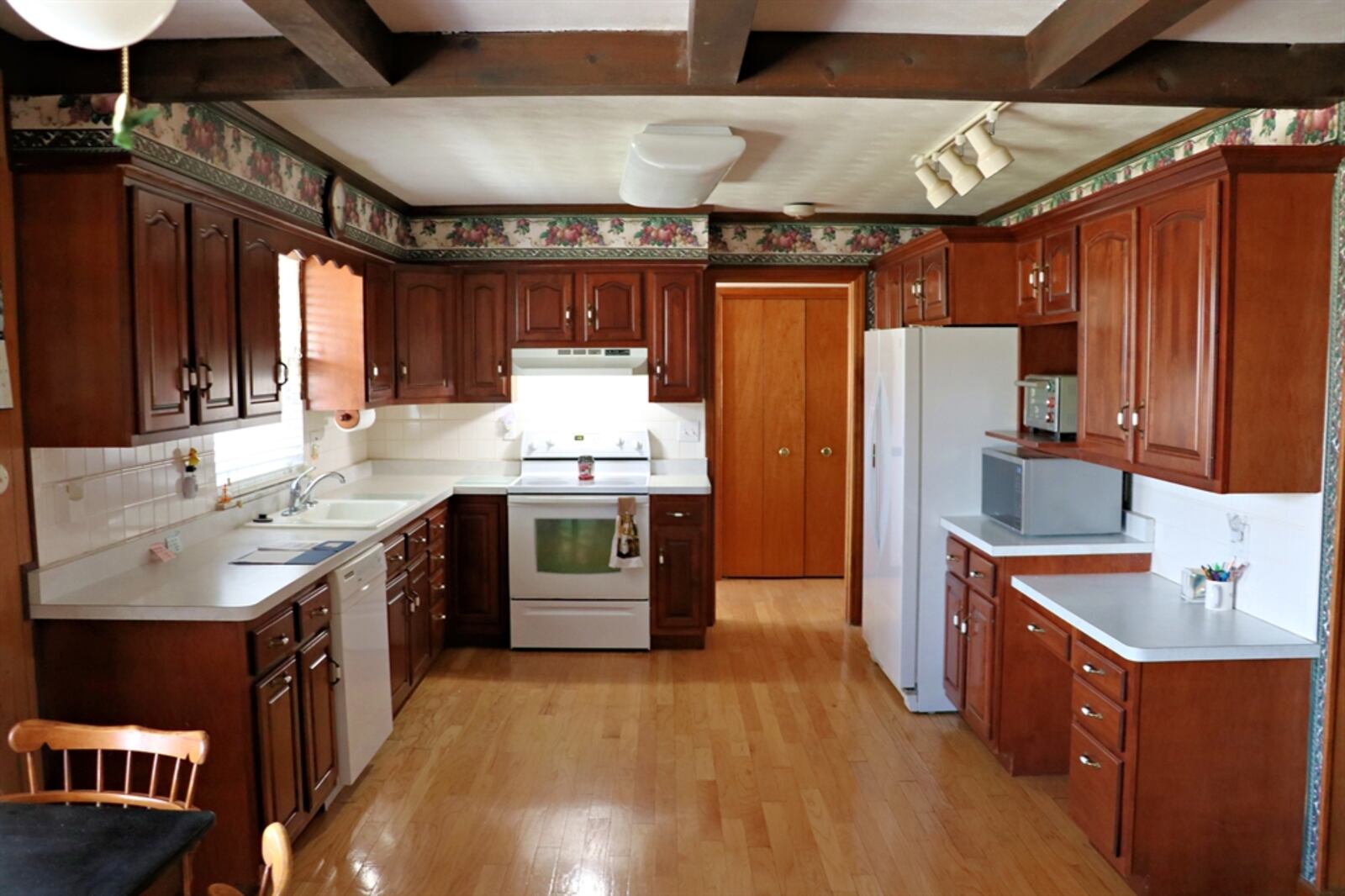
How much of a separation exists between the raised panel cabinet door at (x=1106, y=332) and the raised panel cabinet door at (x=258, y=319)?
9.34 feet

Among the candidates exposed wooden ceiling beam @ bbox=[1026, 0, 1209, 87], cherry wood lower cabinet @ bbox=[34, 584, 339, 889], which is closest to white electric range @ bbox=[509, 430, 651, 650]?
cherry wood lower cabinet @ bbox=[34, 584, 339, 889]

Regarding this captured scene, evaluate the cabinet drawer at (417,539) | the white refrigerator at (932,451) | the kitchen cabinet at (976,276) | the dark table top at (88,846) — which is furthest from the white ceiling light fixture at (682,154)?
the dark table top at (88,846)

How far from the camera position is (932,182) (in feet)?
12.7

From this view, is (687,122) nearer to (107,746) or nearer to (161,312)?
(161,312)

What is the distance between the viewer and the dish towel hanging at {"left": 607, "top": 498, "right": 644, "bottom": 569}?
4.86m

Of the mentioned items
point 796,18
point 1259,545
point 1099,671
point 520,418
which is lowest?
point 1099,671

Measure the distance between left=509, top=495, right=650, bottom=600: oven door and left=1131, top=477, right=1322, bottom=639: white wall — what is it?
2456 mm

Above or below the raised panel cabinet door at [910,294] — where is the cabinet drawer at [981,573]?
below

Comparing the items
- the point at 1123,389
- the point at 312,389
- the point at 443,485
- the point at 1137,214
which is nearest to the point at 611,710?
the point at 443,485

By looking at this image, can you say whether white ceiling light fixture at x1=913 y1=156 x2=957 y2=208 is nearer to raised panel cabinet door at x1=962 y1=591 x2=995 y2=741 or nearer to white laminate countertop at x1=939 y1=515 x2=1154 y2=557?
white laminate countertop at x1=939 y1=515 x2=1154 y2=557

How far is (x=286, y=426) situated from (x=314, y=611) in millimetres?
1533

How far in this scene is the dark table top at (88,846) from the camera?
148 cm

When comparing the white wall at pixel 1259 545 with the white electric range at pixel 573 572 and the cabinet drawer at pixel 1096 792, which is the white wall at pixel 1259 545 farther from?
the white electric range at pixel 573 572

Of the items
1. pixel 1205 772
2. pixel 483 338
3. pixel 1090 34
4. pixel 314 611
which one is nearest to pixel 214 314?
pixel 314 611
